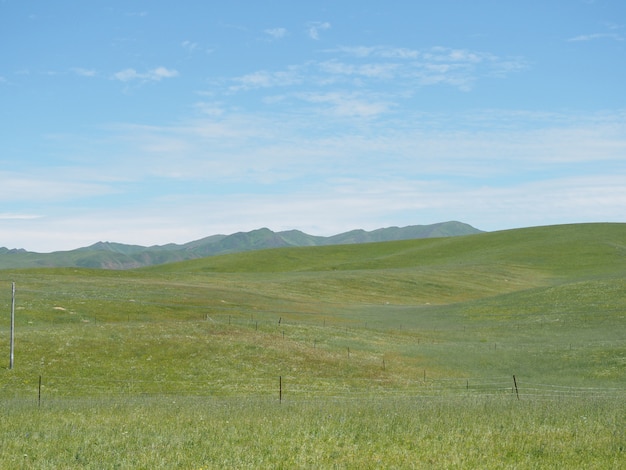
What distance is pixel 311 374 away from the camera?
46.8 metres

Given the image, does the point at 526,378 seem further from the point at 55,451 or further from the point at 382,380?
the point at 55,451

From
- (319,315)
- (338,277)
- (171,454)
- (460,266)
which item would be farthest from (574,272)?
(171,454)

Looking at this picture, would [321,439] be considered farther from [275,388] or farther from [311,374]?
[311,374]

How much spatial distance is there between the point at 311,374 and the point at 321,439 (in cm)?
3086

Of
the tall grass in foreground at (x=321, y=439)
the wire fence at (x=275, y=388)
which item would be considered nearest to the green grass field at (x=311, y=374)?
the tall grass in foreground at (x=321, y=439)

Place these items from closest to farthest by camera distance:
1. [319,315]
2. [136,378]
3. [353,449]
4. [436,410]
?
1. [353,449]
2. [436,410]
3. [136,378]
4. [319,315]

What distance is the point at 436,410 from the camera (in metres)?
22.3

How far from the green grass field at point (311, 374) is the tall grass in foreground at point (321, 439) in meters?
0.07

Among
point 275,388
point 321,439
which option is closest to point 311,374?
point 275,388

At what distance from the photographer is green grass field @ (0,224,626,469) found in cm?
1509

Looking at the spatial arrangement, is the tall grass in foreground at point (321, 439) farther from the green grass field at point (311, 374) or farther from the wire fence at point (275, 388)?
the wire fence at point (275, 388)

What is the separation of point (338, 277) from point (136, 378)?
95.3m

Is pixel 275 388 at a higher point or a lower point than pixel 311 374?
lower

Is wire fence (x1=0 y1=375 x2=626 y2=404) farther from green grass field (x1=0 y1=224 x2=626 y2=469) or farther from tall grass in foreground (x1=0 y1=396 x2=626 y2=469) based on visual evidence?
tall grass in foreground (x1=0 y1=396 x2=626 y2=469)
